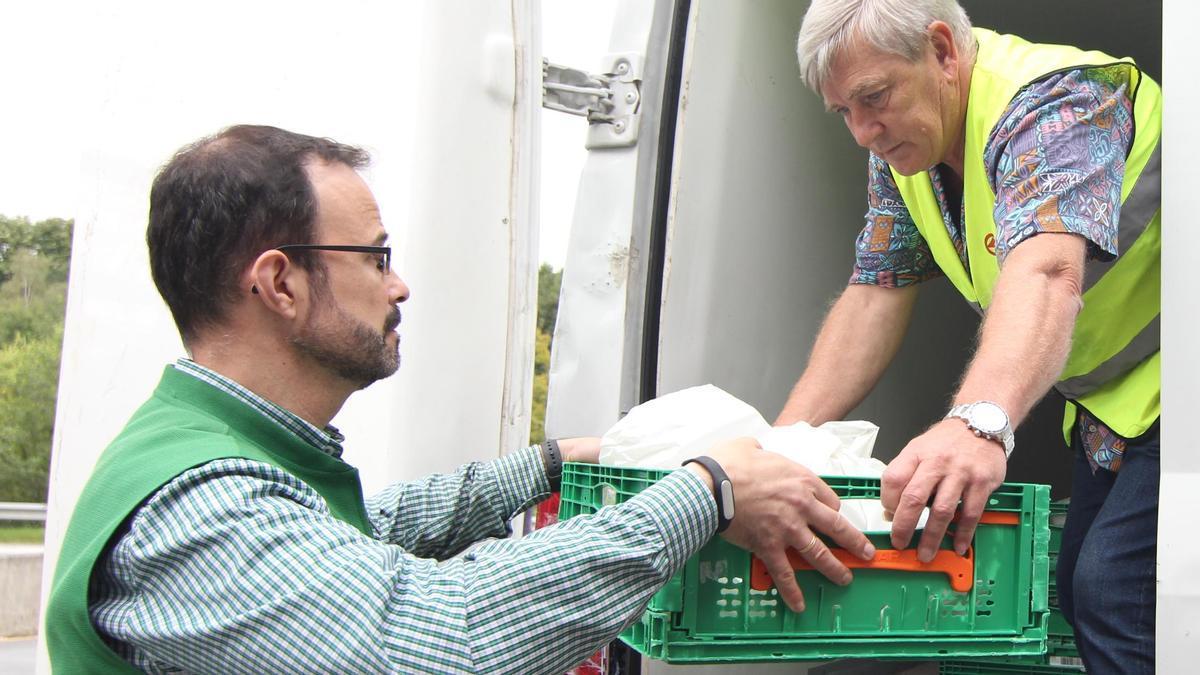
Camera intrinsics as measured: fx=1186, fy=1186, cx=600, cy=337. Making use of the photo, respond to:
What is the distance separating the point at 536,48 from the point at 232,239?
2.51 feet

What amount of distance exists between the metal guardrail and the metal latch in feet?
59.1

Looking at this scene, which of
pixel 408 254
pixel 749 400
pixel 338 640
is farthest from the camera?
pixel 749 400

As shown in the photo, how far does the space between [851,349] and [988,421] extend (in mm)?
904

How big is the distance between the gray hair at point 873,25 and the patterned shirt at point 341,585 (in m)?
0.95

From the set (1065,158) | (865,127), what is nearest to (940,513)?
(1065,158)

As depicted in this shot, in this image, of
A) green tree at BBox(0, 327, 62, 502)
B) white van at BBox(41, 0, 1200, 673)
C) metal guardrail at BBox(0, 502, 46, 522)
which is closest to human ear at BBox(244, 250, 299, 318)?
white van at BBox(41, 0, 1200, 673)

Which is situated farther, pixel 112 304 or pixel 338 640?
pixel 112 304

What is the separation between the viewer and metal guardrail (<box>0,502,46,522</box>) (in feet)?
59.8

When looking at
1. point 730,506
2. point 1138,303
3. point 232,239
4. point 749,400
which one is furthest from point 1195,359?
point 232,239

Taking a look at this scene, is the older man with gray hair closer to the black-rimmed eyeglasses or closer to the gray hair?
the gray hair

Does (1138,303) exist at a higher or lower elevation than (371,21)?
lower

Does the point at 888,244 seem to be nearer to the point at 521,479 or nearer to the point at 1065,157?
the point at 1065,157

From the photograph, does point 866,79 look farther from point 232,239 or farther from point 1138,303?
point 232,239

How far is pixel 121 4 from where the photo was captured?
80.6 inches
